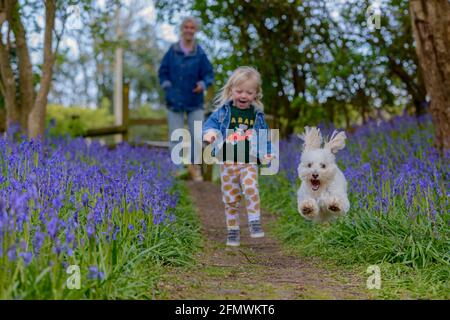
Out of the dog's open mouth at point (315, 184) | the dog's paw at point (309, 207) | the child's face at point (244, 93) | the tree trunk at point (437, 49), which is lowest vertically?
the dog's paw at point (309, 207)

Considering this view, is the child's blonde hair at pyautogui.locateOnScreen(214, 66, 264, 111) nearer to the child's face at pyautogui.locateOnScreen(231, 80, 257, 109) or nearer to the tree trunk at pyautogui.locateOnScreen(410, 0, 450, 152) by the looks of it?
the child's face at pyautogui.locateOnScreen(231, 80, 257, 109)

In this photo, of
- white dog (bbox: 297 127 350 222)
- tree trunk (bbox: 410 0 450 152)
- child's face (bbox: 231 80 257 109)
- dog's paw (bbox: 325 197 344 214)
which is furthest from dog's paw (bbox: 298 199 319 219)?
tree trunk (bbox: 410 0 450 152)

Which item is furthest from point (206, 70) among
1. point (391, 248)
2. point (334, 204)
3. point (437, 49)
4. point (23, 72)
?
point (391, 248)

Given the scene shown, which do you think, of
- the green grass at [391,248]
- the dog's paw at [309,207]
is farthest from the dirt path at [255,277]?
the dog's paw at [309,207]

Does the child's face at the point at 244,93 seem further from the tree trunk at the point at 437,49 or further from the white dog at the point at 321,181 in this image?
the tree trunk at the point at 437,49

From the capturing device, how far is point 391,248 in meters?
4.84

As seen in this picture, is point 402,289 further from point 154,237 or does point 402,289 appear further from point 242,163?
point 242,163

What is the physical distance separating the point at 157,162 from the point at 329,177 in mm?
3503

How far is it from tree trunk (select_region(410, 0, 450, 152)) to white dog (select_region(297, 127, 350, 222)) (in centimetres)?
229

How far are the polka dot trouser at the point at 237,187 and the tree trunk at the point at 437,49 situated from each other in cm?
272

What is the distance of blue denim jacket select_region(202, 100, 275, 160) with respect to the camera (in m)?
6.14

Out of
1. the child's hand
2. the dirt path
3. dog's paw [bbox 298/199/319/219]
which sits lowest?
the dirt path

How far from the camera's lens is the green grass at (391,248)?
4211mm
